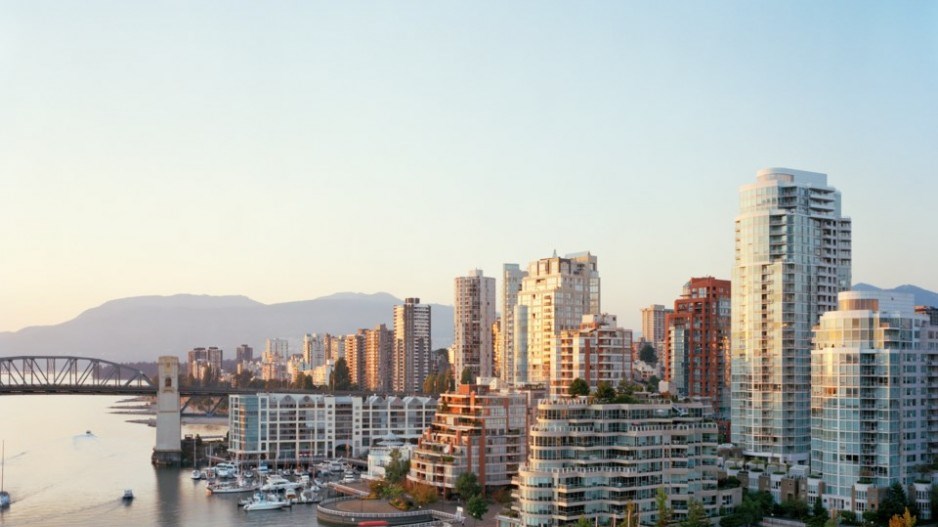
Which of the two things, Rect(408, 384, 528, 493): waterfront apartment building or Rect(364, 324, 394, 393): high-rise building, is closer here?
Rect(408, 384, 528, 493): waterfront apartment building

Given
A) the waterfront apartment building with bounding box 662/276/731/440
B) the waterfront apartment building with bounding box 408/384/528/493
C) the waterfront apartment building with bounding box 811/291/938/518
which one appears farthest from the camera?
the waterfront apartment building with bounding box 662/276/731/440

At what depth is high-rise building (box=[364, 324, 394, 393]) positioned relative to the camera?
4126 inches

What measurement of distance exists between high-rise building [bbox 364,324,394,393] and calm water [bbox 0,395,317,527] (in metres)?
24.9

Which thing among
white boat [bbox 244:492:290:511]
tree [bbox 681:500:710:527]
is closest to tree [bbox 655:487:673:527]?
tree [bbox 681:500:710:527]

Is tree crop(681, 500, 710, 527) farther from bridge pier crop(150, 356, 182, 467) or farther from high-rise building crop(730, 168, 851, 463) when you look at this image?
bridge pier crop(150, 356, 182, 467)

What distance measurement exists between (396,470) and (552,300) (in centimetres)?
1644

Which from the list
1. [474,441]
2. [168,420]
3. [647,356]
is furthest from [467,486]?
[647,356]

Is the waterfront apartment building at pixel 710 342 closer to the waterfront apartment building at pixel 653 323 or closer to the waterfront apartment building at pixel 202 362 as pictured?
the waterfront apartment building at pixel 653 323

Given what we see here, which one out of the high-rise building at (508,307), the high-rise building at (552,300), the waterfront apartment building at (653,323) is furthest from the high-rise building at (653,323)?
the high-rise building at (552,300)

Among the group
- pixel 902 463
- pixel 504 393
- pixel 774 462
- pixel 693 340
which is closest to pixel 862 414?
pixel 902 463

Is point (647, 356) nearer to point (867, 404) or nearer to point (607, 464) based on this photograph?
point (867, 404)

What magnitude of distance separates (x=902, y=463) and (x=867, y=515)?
2.40m

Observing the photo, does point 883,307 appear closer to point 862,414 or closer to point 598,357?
point 862,414

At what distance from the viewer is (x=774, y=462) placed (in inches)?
1658
